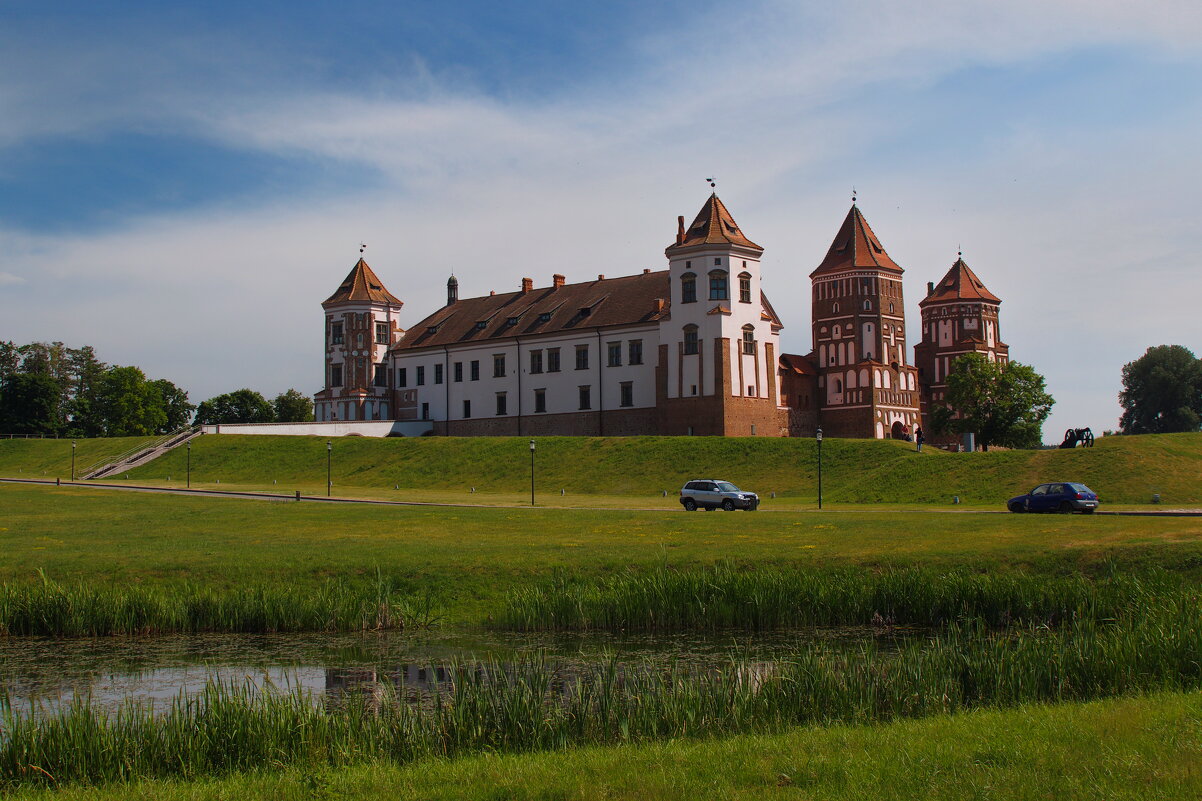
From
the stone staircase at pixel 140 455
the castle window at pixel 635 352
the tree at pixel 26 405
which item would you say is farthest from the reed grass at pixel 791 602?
the tree at pixel 26 405

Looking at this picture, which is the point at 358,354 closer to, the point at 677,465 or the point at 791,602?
the point at 677,465

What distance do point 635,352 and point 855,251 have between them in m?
31.4

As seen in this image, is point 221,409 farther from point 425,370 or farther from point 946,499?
point 946,499

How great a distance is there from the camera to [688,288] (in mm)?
73438

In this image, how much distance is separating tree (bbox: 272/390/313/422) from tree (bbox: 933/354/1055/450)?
7511cm

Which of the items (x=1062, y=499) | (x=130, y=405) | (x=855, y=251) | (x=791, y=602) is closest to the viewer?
(x=791, y=602)

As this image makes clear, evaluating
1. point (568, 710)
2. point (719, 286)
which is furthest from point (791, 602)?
point (719, 286)

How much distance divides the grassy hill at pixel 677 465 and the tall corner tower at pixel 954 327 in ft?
173

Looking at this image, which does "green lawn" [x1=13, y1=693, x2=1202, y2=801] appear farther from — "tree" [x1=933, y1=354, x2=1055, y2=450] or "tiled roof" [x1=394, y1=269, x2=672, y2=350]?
"tree" [x1=933, y1=354, x2=1055, y2=450]

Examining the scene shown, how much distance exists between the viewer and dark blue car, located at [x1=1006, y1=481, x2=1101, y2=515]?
36.0m

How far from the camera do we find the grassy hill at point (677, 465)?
1827 inches

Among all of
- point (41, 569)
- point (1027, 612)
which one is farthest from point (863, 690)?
point (41, 569)

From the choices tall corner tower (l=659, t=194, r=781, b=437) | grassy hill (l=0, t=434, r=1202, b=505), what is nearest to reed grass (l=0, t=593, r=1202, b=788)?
grassy hill (l=0, t=434, r=1202, b=505)

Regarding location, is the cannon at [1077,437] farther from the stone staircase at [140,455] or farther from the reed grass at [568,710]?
the stone staircase at [140,455]
